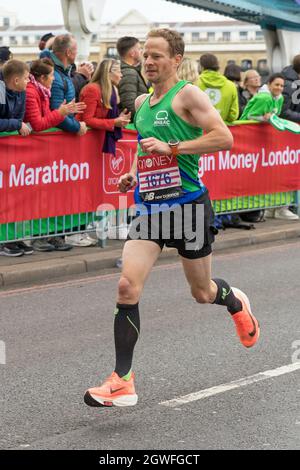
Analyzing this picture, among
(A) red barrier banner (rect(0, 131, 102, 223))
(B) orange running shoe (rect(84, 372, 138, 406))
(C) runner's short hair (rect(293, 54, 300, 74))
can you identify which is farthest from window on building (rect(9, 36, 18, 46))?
(B) orange running shoe (rect(84, 372, 138, 406))

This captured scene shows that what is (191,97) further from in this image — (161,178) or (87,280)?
(87,280)

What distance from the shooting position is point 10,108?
988 centimetres

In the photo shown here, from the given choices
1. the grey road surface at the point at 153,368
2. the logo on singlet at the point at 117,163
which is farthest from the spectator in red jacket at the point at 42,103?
the grey road surface at the point at 153,368

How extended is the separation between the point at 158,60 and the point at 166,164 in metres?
0.56

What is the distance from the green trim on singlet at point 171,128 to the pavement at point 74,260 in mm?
4175

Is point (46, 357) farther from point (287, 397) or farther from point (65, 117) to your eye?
point (65, 117)

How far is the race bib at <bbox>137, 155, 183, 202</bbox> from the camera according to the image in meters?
5.62

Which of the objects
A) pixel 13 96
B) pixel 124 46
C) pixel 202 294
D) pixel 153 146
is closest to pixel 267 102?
pixel 124 46

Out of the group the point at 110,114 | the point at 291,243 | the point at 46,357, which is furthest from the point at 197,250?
the point at 291,243

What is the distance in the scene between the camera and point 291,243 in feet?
41.3

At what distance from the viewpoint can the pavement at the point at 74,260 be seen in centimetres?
977

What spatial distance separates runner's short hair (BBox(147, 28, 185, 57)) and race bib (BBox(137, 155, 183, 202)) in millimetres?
568

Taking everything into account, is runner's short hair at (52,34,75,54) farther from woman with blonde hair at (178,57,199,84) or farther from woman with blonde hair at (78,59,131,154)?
woman with blonde hair at (178,57,199,84)

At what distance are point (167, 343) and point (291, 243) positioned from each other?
18.9 ft
